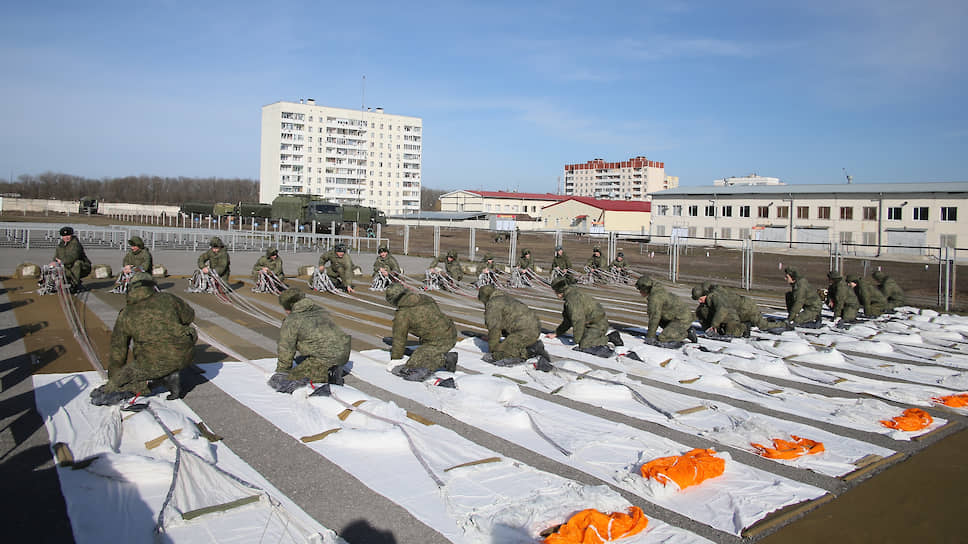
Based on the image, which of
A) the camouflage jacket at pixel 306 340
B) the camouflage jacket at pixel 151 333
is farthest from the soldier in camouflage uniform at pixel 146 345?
the camouflage jacket at pixel 306 340

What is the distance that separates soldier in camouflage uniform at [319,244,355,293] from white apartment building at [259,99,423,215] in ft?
244

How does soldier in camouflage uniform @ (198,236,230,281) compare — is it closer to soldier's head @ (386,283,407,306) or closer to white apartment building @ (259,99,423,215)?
soldier's head @ (386,283,407,306)

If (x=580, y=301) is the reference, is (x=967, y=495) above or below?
below

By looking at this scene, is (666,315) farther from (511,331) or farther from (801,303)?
(801,303)

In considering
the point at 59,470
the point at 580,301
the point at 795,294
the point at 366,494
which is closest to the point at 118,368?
the point at 59,470

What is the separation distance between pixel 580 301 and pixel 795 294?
21.0 ft

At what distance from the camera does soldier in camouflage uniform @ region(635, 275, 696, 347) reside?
11.0m

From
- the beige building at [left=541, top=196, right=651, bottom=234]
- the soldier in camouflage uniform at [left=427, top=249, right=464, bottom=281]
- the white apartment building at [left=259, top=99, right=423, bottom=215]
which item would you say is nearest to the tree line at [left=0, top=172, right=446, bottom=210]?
the white apartment building at [left=259, top=99, right=423, bottom=215]

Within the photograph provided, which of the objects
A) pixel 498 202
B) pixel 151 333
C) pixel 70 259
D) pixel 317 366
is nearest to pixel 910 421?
pixel 317 366

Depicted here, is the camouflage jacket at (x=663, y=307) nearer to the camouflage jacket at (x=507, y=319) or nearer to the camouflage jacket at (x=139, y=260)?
the camouflage jacket at (x=507, y=319)

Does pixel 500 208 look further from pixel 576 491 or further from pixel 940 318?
pixel 576 491

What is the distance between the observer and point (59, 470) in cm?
502

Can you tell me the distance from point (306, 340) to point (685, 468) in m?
4.55

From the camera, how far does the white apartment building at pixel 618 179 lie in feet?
442
